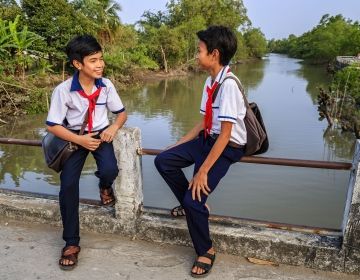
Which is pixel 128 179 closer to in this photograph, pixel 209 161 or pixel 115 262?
pixel 115 262

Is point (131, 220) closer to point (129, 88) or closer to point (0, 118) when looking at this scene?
point (0, 118)

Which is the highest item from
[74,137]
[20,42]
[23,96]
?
[20,42]

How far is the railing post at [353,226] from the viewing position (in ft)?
7.59

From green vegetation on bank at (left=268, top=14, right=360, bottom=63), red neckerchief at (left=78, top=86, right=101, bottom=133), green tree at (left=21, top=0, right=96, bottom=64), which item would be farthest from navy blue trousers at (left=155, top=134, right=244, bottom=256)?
green vegetation on bank at (left=268, top=14, right=360, bottom=63)

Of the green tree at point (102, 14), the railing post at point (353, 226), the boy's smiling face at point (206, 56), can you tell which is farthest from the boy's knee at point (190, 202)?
the green tree at point (102, 14)

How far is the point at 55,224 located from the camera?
318 cm

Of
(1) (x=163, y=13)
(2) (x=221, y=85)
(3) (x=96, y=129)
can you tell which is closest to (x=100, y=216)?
(3) (x=96, y=129)

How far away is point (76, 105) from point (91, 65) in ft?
1.00

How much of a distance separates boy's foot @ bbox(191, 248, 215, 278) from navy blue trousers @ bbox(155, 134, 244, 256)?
0.03m

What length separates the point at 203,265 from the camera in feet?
7.98

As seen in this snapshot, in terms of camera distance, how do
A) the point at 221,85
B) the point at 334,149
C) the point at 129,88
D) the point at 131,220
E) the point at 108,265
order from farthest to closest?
the point at 129,88 < the point at 334,149 < the point at 131,220 < the point at 108,265 < the point at 221,85

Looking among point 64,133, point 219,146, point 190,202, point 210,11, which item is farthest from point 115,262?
point 210,11

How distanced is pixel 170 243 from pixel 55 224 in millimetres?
1046

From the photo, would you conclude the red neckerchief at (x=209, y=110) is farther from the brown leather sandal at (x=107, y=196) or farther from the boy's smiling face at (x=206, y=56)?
the brown leather sandal at (x=107, y=196)
